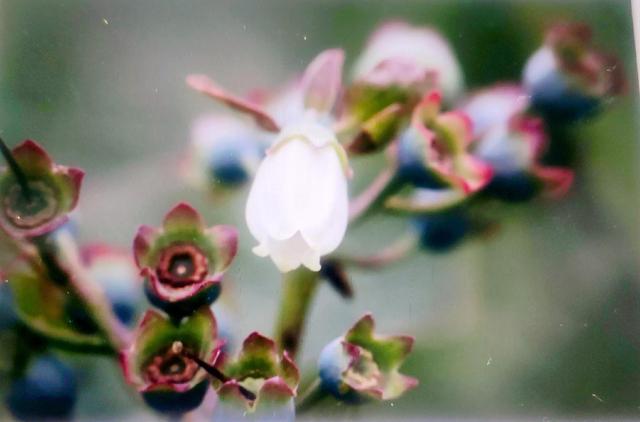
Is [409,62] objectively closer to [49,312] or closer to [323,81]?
[323,81]

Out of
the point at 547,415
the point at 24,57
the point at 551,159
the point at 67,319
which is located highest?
the point at 24,57

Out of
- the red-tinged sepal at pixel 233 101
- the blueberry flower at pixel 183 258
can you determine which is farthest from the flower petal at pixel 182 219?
the red-tinged sepal at pixel 233 101

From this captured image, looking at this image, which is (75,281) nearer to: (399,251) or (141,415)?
(141,415)

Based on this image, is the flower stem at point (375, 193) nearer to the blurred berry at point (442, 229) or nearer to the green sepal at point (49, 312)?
the blurred berry at point (442, 229)

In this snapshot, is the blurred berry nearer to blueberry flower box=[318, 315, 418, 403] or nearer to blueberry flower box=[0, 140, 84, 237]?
blueberry flower box=[318, 315, 418, 403]

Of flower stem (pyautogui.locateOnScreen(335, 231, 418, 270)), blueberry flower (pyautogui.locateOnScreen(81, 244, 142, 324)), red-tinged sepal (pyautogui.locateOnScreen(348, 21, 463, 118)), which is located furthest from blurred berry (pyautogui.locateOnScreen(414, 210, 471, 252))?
blueberry flower (pyautogui.locateOnScreen(81, 244, 142, 324))

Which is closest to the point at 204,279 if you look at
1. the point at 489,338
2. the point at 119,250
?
the point at 119,250
